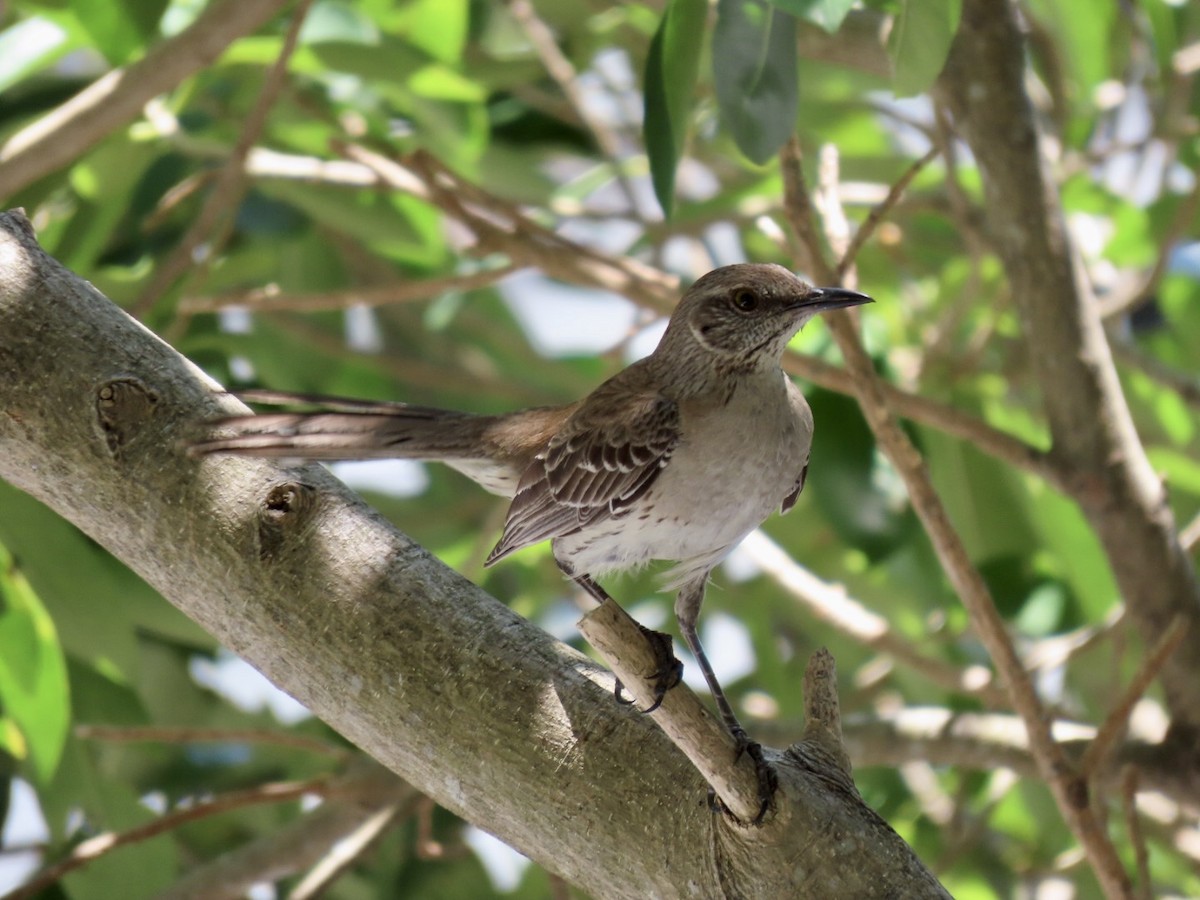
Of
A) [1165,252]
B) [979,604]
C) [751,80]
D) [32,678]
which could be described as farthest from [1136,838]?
[32,678]

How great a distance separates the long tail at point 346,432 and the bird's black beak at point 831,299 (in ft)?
3.04

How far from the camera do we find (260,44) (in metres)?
4.10

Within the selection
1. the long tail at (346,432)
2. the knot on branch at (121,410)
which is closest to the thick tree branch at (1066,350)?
the long tail at (346,432)

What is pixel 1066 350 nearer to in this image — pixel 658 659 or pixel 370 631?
pixel 658 659

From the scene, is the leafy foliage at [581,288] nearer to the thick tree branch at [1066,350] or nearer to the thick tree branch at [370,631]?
the thick tree branch at [1066,350]

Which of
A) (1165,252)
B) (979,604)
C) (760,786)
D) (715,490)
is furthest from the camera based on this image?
(1165,252)

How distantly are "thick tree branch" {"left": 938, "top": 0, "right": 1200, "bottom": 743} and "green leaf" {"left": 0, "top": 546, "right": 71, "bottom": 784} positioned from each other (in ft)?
8.85

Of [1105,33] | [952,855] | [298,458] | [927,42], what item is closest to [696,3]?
[927,42]

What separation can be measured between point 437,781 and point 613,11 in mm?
3732

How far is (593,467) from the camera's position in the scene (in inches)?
132

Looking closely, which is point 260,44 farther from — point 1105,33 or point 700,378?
point 1105,33

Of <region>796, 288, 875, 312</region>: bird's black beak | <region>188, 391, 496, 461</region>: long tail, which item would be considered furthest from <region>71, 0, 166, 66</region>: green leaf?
<region>796, 288, 875, 312</region>: bird's black beak

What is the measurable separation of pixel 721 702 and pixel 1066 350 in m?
1.46

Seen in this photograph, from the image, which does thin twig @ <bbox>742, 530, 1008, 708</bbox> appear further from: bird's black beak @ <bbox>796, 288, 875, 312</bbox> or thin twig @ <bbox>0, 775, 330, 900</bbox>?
thin twig @ <bbox>0, 775, 330, 900</bbox>
